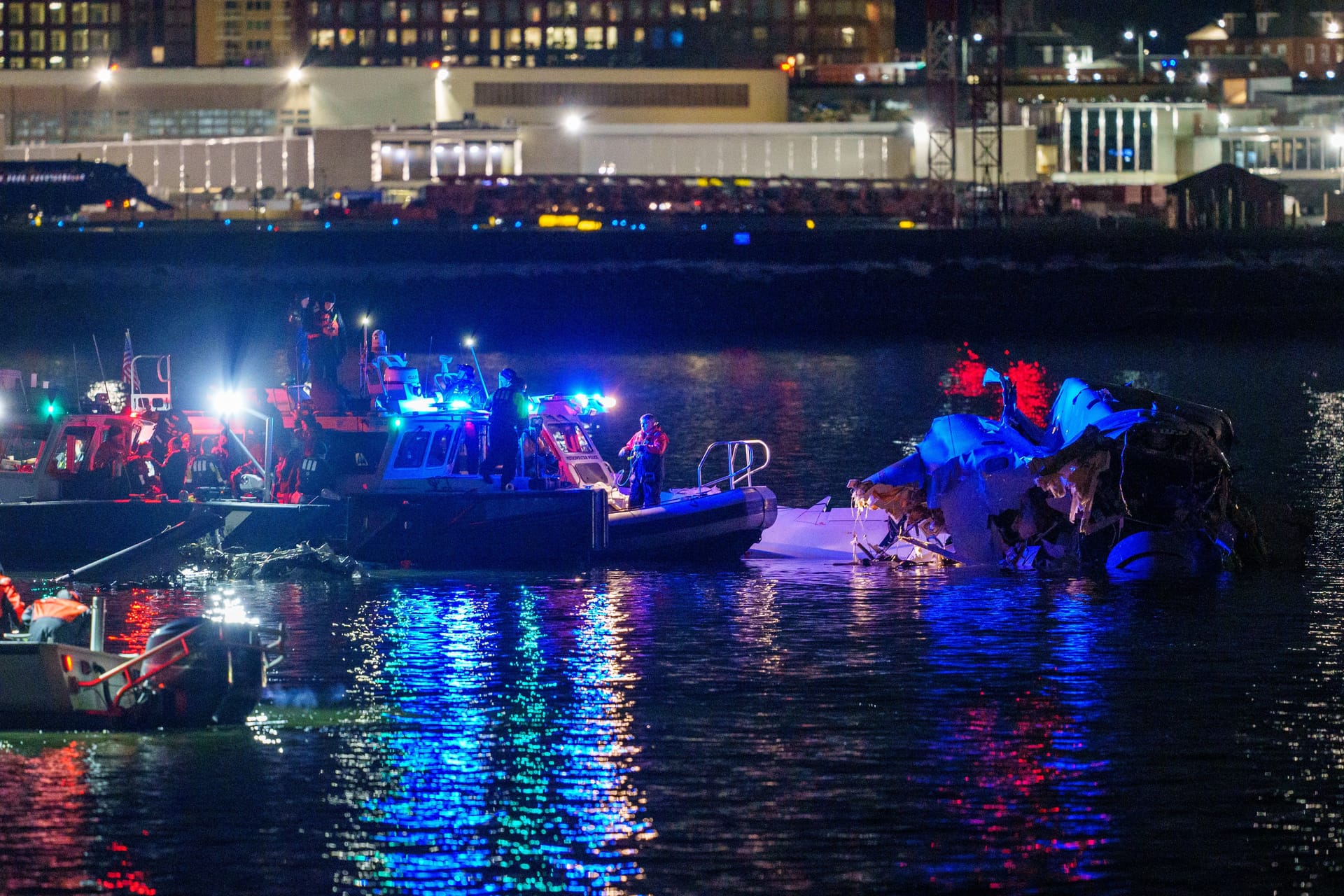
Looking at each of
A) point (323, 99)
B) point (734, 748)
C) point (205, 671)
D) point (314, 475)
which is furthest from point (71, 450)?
point (323, 99)

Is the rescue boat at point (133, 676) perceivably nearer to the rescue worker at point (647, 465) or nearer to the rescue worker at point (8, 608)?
the rescue worker at point (8, 608)

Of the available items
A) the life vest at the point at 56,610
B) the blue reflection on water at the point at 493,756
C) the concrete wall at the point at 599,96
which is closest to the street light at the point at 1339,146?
the concrete wall at the point at 599,96

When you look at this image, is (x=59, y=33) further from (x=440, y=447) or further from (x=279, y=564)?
(x=279, y=564)

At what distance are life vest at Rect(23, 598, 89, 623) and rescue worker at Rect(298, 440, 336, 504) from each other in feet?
29.6

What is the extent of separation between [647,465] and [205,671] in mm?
11020

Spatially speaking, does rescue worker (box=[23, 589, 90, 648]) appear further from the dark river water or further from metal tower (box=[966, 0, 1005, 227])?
metal tower (box=[966, 0, 1005, 227])

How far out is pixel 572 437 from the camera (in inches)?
1159

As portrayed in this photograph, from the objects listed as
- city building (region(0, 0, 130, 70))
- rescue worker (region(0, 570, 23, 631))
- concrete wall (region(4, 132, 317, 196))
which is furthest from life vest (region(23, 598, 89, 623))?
city building (region(0, 0, 130, 70))

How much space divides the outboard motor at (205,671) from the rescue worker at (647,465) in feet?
33.4

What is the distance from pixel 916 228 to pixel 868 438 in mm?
51906

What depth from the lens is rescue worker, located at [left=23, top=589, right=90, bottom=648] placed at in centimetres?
1856

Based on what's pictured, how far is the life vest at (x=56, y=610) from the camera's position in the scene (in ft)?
61.6

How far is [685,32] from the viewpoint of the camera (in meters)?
172

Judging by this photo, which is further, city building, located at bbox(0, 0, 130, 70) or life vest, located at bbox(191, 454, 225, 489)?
city building, located at bbox(0, 0, 130, 70)
